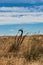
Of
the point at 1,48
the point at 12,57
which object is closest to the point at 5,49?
the point at 1,48

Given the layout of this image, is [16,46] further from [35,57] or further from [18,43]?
[35,57]

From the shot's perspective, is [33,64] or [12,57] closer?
[33,64]

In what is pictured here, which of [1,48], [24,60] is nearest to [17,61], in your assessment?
[24,60]

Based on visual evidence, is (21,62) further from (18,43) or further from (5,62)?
(18,43)

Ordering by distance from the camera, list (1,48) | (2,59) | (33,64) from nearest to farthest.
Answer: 1. (33,64)
2. (2,59)
3. (1,48)

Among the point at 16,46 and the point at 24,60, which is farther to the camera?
the point at 16,46

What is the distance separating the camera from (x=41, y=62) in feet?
53.2

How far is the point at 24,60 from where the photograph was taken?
16312mm

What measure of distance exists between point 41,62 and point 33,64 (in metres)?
0.75

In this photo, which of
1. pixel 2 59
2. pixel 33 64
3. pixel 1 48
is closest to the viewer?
pixel 33 64

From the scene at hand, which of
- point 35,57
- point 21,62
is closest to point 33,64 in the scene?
point 21,62

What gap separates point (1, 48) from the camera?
20.1m

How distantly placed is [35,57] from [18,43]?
397cm

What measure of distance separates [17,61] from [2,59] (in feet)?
3.10
